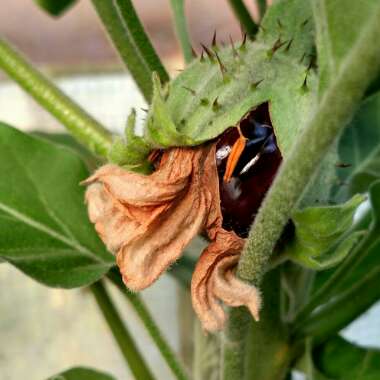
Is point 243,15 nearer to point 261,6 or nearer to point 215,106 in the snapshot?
point 261,6

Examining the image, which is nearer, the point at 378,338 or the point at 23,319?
the point at 378,338

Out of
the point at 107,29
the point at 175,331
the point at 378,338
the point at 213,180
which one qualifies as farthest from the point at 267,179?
the point at 175,331

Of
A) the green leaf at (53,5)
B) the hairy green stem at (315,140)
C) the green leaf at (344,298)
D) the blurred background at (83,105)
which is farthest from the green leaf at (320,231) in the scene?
the blurred background at (83,105)

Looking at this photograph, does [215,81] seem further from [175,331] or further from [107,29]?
[175,331]

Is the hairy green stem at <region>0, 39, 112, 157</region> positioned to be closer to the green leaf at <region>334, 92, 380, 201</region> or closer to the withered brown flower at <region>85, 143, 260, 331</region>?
the withered brown flower at <region>85, 143, 260, 331</region>

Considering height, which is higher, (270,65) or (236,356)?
(270,65)

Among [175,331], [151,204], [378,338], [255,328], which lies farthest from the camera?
[175,331]

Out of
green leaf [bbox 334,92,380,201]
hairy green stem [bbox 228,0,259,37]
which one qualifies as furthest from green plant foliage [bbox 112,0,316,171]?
green leaf [bbox 334,92,380,201]

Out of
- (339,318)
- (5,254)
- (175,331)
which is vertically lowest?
(175,331)

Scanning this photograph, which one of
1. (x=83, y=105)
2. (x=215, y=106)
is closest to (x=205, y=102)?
(x=215, y=106)
